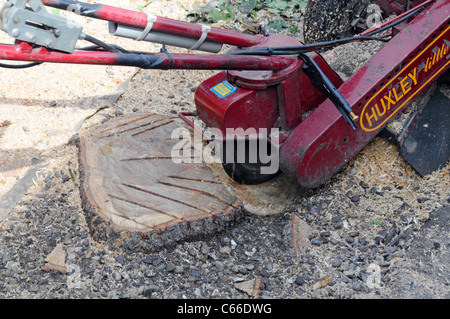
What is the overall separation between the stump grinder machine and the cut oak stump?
26 cm

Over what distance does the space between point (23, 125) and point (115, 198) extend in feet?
3.39

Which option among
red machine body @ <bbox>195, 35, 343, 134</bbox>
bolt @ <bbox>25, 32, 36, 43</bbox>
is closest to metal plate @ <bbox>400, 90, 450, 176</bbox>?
red machine body @ <bbox>195, 35, 343, 134</bbox>

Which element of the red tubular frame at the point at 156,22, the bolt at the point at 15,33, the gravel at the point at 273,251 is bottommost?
the gravel at the point at 273,251

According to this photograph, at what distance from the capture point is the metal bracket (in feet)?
6.13

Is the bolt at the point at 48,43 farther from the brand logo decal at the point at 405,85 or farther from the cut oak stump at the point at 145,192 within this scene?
the brand logo decal at the point at 405,85

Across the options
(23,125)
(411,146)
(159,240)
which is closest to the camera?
(159,240)

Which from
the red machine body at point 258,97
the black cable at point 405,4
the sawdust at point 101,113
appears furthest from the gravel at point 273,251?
the black cable at point 405,4

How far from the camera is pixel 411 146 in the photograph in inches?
117

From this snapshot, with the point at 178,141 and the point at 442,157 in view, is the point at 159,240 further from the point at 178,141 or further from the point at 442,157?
the point at 442,157

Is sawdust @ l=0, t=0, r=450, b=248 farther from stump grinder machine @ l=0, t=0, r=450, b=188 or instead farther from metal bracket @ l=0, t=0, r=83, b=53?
metal bracket @ l=0, t=0, r=83, b=53

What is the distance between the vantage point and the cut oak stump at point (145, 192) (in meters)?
2.51

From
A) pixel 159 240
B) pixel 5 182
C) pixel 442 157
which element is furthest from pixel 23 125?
pixel 442 157

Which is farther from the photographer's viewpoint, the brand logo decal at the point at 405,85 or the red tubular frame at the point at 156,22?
the brand logo decal at the point at 405,85

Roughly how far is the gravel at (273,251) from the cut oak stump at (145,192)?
73mm
